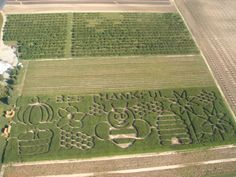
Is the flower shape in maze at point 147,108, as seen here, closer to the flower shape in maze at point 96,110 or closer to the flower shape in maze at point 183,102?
the flower shape in maze at point 183,102

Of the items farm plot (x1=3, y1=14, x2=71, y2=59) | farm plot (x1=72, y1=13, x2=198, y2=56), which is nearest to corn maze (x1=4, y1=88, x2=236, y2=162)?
farm plot (x1=72, y1=13, x2=198, y2=56)

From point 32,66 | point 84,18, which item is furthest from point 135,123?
point 84,18

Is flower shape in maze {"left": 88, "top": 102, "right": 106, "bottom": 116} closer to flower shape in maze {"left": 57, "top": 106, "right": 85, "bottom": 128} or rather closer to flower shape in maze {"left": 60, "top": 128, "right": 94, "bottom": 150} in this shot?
flower shape in maze {"left": 57, "top": 106, "right": 85, "bottom": 128}

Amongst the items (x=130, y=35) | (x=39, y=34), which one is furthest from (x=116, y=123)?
(x=39, y=34)

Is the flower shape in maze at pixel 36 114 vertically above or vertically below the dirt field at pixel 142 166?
above

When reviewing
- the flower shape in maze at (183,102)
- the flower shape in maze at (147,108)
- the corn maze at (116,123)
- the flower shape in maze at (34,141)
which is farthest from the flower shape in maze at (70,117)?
the flower shape in maze at (183,102)

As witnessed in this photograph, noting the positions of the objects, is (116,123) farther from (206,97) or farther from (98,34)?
(98,34)
